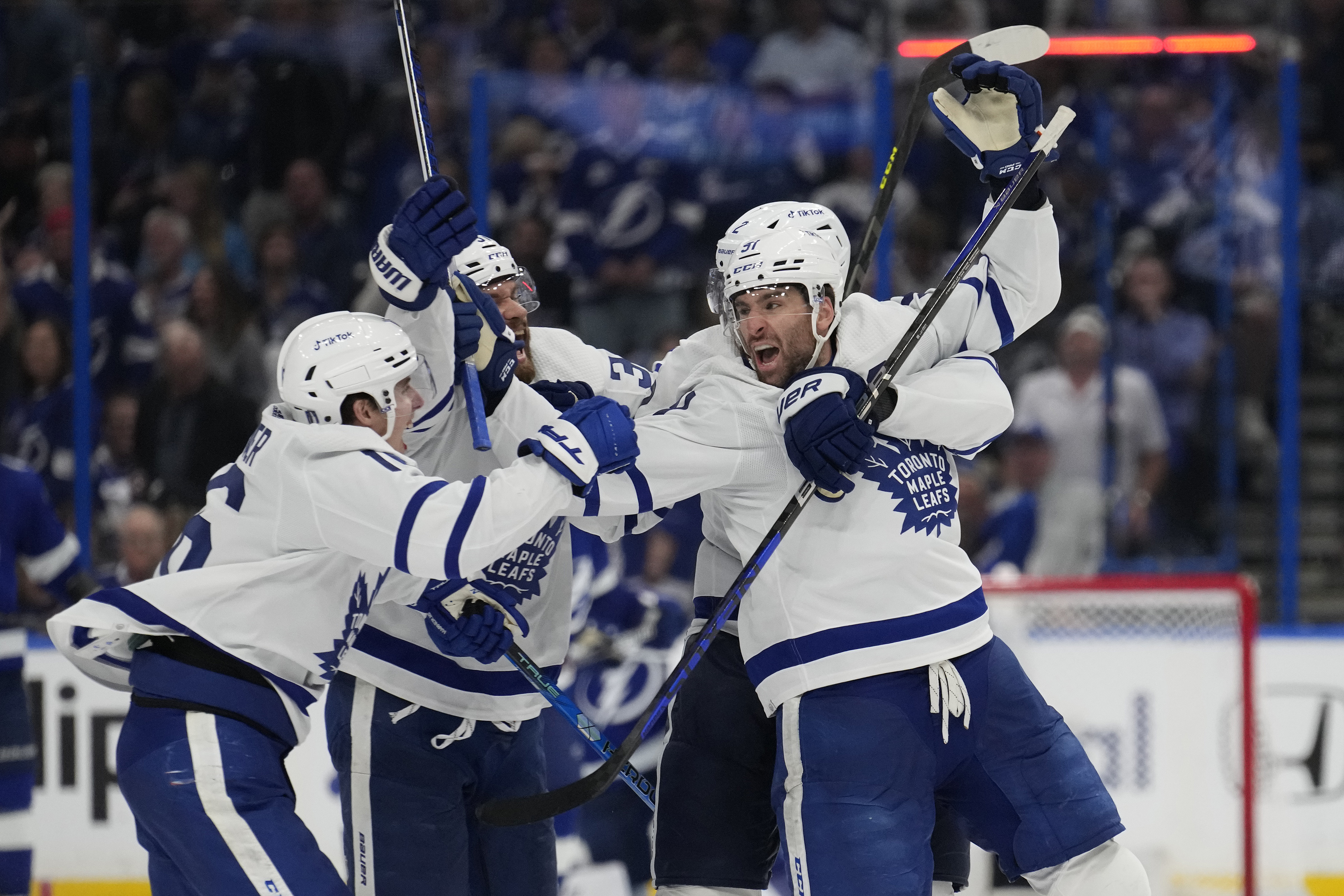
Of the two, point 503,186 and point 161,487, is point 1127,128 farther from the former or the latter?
point 161,487

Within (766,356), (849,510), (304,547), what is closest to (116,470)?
(304,547)

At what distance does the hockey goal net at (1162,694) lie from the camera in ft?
13.3

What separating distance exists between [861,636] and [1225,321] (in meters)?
3.46

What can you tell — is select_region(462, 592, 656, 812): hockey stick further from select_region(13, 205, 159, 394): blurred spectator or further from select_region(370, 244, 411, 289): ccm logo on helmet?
select_region(13, 205, 159, 394): blurred spectator

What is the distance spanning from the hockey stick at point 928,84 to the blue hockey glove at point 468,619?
78 centimetres

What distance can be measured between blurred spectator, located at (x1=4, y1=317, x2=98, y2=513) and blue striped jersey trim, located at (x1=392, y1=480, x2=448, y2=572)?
3059 mm

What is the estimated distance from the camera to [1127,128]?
18.4 ft

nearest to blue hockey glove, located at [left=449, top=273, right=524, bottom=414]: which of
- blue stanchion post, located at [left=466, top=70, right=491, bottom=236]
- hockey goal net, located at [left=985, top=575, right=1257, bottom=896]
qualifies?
hockey goal net, located at [left=985, top=575, right=1257, bottom=896]

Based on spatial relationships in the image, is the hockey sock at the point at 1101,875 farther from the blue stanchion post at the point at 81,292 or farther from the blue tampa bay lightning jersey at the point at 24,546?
the blue stanchion post at the point at 81,292

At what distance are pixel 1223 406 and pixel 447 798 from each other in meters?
3.55

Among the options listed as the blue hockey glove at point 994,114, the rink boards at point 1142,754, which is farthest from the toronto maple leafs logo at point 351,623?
the rink boards at point 1142,754

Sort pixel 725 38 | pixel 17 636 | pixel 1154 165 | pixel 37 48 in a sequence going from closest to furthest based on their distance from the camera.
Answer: pixel 17 636 < pixel 37 48 < pixel 1154 165 < pixel 725 38

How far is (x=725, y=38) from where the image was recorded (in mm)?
5828

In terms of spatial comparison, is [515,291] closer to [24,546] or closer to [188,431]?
[24,546]
